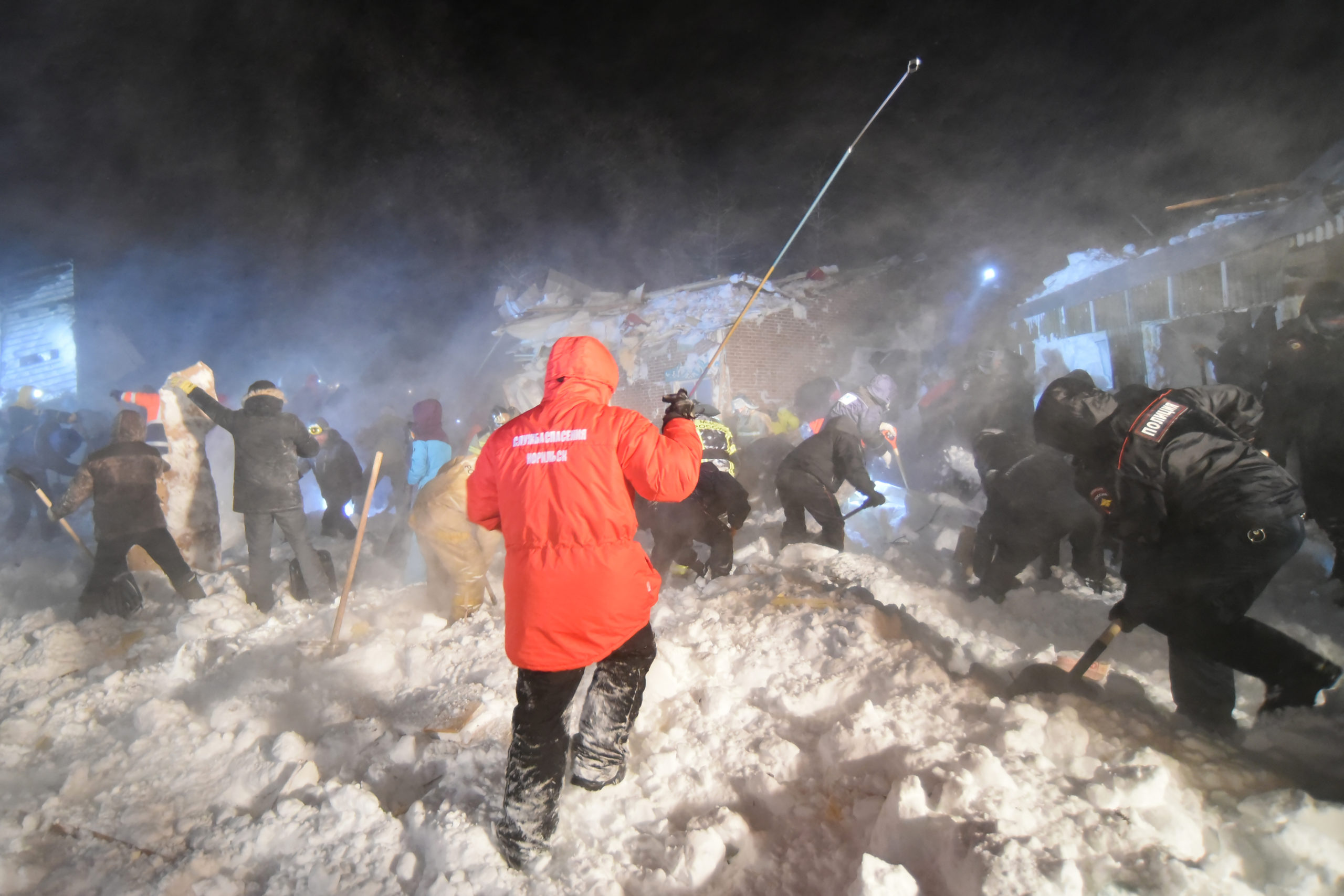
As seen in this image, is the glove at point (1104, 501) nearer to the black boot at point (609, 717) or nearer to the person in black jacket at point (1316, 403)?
the person in black jacket at point (1316, 403)

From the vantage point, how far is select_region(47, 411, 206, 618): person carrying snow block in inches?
162

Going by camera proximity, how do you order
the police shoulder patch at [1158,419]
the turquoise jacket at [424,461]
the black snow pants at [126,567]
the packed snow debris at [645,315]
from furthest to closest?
the packed snow debris at [645,315] → the turquoise jacket at [424,461] → the black snow pants at [126,567] → the police shoulder patch at [1158,419]

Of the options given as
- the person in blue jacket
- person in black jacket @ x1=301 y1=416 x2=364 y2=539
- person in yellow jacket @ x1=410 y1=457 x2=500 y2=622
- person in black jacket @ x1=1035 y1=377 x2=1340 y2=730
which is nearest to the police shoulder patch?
→ person in black jacket @ x1=1035 y1=377 x2=1340 y2=730

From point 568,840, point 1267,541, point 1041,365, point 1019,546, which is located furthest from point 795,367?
point 568,840

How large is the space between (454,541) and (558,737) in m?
2.05

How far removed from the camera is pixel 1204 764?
1820 millimetres

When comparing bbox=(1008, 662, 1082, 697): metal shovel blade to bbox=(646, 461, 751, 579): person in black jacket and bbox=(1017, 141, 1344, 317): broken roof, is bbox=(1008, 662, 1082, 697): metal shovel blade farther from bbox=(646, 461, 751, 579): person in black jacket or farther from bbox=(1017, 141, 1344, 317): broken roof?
bbox=(1017, 141, 1344, 317): broken roof

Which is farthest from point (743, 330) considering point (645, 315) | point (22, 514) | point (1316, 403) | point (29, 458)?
point (22, 514)

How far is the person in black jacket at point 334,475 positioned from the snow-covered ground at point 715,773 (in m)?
3.09

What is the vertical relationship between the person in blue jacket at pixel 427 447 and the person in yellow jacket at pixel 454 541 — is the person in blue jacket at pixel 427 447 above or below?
above

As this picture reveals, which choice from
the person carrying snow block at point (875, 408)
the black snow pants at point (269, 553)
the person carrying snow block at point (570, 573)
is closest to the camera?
the person carrying snow block at point (570, 573)

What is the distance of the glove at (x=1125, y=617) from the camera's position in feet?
7.67

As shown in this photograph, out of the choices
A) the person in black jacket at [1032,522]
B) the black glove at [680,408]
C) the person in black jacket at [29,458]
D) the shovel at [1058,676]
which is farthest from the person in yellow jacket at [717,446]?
the person in black jacket at [29,458]

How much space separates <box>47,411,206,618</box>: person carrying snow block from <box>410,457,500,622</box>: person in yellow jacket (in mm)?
2239
